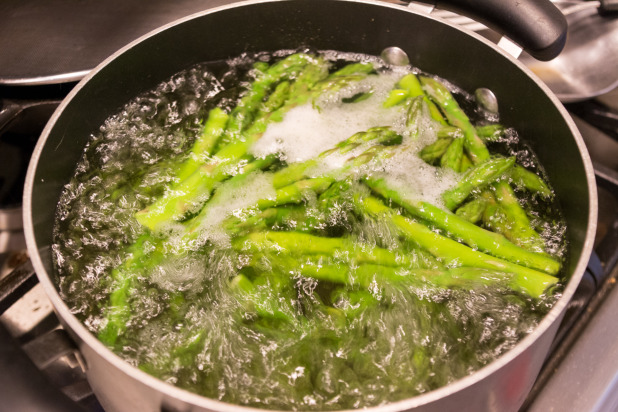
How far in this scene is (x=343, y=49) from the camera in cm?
123

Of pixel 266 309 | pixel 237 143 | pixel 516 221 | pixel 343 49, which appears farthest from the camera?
pixel 343 49

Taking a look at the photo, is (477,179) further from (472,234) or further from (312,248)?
(312,248)

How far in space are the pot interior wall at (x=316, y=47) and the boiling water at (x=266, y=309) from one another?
6 cm

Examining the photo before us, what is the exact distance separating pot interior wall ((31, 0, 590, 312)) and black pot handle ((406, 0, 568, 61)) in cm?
7

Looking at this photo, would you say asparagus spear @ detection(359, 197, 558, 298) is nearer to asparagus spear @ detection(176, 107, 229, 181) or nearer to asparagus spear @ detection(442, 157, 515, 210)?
asparagus spear @ detection(442, 157, 515, 210)

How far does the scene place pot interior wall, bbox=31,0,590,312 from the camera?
2.90 feet

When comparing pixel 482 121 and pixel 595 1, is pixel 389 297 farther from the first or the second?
pixel 595 1

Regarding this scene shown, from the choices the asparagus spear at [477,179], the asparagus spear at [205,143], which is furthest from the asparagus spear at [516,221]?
the asparagus spear at [205,143]

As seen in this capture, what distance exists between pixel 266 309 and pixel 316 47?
683mm

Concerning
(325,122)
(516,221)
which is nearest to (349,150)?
(325,122)

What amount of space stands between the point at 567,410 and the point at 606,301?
0.22 metres

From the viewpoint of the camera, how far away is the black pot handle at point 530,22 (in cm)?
88

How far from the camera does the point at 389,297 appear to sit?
83 centimetres

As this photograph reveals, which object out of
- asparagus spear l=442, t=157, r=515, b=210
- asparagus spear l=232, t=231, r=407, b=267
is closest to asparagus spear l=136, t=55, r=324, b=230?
asparagus spear l=232, t=231, r=407, b=267
